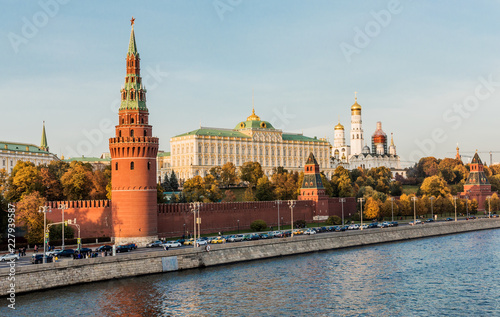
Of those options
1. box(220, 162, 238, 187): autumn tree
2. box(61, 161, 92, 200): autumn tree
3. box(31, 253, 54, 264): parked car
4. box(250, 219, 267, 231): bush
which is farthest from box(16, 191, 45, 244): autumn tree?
box(220, 162, 238, 187): autumn tree

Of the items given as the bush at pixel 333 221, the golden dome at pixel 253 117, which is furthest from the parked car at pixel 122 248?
the golden dome at pixel 253 117

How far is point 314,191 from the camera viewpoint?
107 m

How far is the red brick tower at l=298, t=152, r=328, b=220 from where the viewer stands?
106 m

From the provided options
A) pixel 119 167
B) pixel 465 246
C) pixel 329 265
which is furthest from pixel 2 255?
pixel 465 246

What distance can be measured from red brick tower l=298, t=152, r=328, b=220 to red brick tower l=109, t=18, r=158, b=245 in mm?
41048

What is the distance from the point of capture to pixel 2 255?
5691 centimetres

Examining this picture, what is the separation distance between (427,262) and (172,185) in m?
71.8

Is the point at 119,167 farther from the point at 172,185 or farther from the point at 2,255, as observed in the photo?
the point at 172,185

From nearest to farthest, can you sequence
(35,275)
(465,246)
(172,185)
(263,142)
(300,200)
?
(35,275), (465,246), (300,200), (172,185), (263,142)

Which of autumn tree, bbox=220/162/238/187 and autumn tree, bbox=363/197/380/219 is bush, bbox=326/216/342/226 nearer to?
autumn tree, bbox=363/197/380/219

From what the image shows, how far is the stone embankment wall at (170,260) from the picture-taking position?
4803 cm

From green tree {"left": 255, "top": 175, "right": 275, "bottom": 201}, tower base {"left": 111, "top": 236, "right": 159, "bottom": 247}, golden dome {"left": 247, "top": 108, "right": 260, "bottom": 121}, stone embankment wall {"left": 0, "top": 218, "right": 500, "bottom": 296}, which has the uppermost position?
golden dome {"left": 247, "top": 108, "right": 260, "bottom": 121}

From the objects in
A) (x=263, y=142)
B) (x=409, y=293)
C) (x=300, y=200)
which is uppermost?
(x=263, y=142)

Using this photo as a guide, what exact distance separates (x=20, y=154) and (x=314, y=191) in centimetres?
7097
